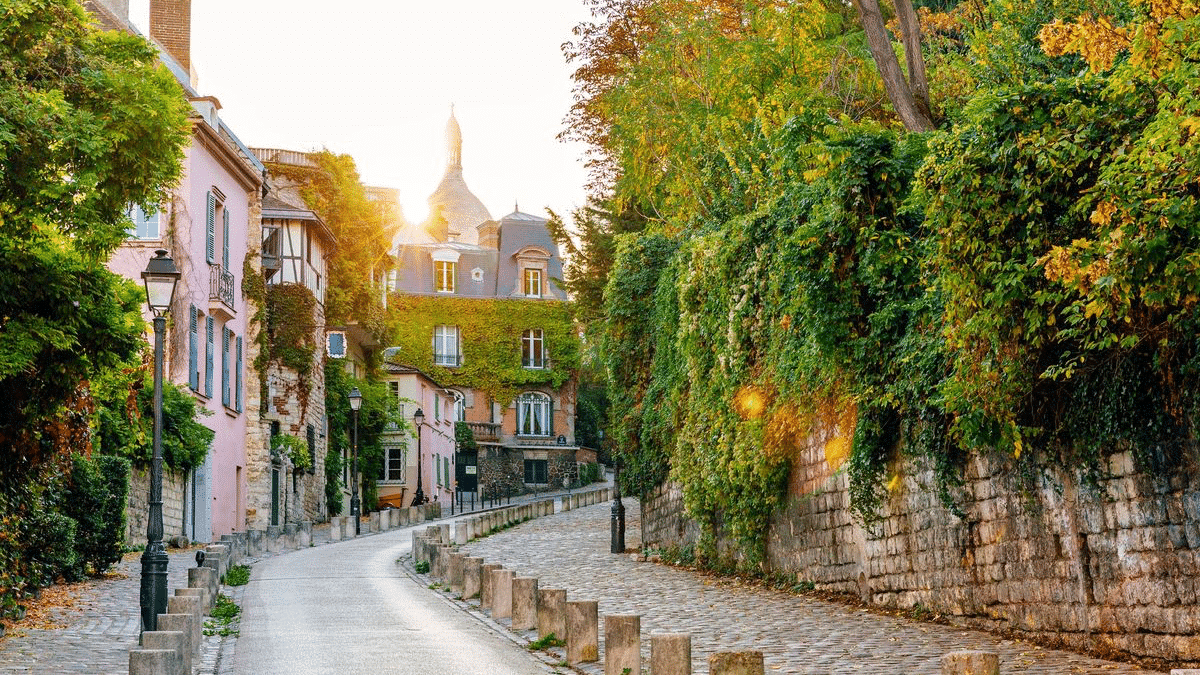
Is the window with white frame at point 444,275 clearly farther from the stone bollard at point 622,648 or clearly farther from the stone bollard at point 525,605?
the stone bollard at point 622,648

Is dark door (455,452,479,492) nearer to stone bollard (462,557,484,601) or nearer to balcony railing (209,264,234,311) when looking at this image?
balcony railing (209,264,234,311)

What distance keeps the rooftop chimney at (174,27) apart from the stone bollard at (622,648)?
30.1m

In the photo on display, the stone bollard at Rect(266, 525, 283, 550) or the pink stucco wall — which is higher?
the pink stucco wall

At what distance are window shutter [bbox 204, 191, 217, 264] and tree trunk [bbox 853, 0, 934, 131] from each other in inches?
778

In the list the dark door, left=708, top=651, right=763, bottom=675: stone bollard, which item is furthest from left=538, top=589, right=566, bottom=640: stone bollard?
the dark door

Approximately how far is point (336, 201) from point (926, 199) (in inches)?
1352

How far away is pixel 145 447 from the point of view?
1061 inches

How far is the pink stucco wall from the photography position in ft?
97.8

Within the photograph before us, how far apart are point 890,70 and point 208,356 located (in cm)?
2035

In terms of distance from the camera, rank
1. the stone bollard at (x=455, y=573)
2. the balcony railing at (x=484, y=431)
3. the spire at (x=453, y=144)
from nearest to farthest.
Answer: the stone bollard at (x=455, y=573) < the balcony railing at (x=484, y=431) < the spire at (x=453, y=144)

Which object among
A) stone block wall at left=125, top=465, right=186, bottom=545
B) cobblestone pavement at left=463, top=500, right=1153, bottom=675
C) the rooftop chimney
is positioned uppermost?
the rooftop chimney

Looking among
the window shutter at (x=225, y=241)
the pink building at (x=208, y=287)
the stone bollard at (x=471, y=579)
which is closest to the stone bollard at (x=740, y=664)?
the stone bollard at (x=471, y=579)

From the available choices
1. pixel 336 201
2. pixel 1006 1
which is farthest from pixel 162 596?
pixel 336 201

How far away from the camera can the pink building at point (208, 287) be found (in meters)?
29.8
